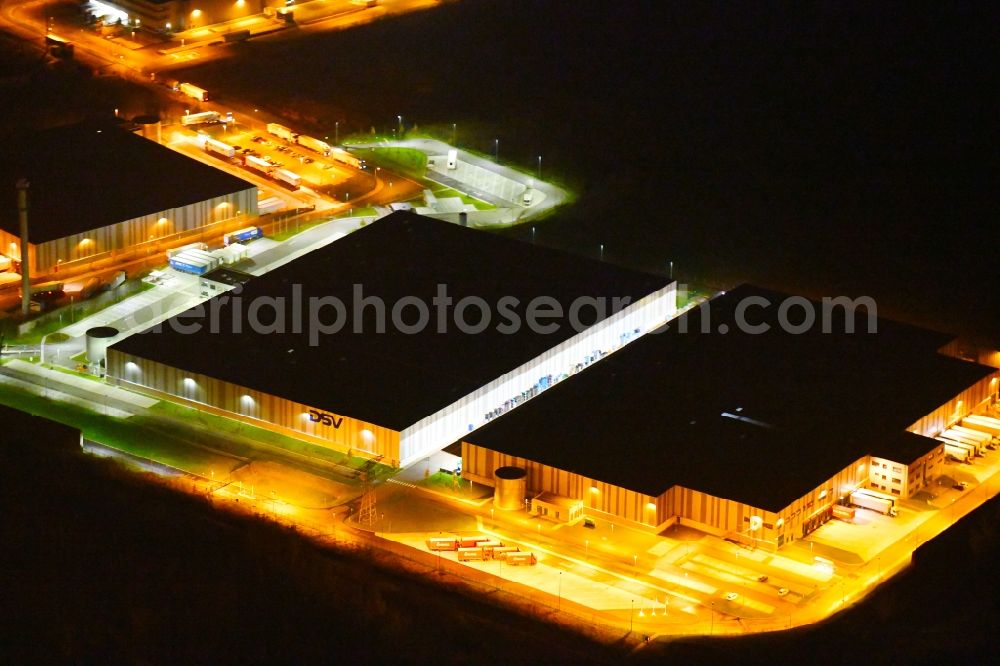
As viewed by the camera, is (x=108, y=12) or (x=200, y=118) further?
(x=108, y=12)

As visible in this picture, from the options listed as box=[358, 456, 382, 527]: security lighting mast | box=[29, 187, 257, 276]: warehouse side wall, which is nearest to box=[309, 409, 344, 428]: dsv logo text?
box=[358, 456, 382, 527]: security lighting mast

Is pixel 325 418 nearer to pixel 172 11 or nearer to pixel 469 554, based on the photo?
pixel 469 554

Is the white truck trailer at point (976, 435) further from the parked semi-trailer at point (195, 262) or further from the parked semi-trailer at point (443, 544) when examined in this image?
the parked semi-trailer at point (195, 262)

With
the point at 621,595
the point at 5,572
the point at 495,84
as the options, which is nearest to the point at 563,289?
the point at 621,595

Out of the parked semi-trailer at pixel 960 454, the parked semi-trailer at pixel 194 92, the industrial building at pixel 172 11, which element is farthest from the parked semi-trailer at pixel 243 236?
the parked semi-trailer at pixel 960 454

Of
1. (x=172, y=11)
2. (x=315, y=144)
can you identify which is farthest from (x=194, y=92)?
(x=172, y=11)

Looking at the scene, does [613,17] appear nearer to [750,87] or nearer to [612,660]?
[750,87]

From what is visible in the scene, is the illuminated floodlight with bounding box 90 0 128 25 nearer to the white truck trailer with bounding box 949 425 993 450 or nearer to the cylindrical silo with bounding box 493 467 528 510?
the cylindrical silo with bounding box 493 467 528 510
